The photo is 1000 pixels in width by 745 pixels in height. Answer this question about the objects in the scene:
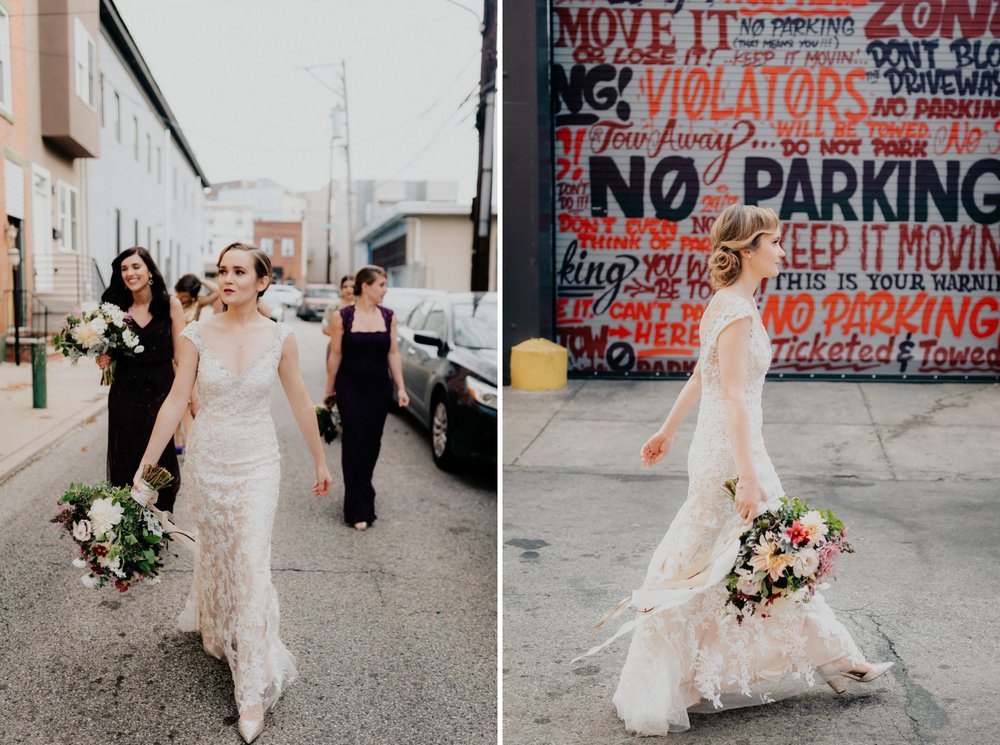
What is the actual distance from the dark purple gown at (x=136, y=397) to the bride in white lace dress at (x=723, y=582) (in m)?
3.26

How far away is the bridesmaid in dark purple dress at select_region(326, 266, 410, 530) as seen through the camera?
7.07 m

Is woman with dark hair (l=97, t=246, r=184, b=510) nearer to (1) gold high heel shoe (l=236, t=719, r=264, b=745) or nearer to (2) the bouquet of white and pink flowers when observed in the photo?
(2) the bouquet of white and pink flowers

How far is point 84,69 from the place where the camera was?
1056cm

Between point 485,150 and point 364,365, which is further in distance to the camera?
point 485,150

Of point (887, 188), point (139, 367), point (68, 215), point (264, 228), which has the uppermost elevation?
point (264, 228)

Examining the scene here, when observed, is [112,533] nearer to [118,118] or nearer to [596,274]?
[596,274]

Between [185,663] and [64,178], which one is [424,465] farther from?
[64,178]

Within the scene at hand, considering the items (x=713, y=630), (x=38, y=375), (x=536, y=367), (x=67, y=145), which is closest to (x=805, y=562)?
(x=713, y=630)

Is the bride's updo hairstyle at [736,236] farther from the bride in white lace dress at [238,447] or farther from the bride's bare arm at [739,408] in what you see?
the bride in white lace dress at [238,447]

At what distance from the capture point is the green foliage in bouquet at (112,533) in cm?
413

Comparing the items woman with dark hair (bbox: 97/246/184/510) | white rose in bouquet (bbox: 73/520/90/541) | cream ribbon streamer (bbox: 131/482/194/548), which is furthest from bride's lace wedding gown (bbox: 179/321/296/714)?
woman with dark hair (bbox: 97/246/184/510)

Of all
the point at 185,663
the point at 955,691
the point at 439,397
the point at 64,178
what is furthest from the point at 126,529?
the point at 64,178

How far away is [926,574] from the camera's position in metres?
5.50

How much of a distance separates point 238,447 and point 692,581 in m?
1.88
